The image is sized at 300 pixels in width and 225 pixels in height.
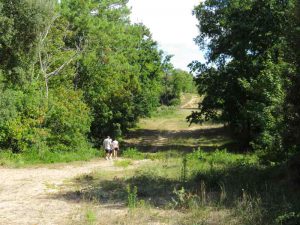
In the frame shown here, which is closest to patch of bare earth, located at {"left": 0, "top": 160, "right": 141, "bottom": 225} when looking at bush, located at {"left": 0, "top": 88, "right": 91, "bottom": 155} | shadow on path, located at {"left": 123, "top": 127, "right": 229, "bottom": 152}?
bush, located at {"left": 0, "top": 88, "right": 91, "bottom": 155}

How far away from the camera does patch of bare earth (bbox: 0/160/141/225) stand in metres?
10.5

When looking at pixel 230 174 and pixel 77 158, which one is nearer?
pixel 230 174

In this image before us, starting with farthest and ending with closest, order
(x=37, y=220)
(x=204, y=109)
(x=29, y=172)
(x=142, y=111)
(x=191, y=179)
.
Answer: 1. (x=142, y=111)
2. (x=204, y=109)
3. (x=29, y=172)
4. (x=191, y=179)
5. (x=37, y=220)

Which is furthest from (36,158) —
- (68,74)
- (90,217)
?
(90,217)

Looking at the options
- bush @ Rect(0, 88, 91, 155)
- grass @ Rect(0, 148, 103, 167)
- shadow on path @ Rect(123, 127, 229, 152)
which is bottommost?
shadow on path @ Rect(123, 127, 229, 152)

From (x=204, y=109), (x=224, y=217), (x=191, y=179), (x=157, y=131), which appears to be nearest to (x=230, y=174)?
(x=191, y=179)

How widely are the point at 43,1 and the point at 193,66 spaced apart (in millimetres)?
16296

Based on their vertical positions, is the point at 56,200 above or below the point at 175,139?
above

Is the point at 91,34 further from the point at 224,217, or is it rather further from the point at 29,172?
the point at 224,217

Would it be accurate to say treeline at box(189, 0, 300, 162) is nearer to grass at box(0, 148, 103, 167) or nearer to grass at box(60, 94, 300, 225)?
grass at box(60, 94, 300, 225)

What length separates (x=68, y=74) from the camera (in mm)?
33312

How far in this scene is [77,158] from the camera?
1009 inches

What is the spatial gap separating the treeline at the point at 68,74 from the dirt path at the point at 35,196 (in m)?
4.14

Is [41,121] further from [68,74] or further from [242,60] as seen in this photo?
[242,60]
